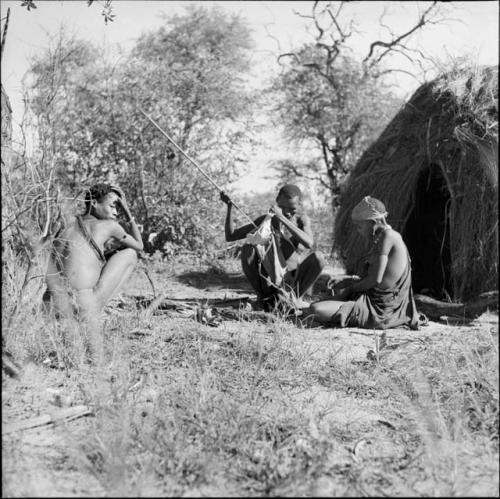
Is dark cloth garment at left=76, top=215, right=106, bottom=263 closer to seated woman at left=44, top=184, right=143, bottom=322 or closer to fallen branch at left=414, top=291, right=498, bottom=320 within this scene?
seated woman at left=44, top=184, right=143, bottom=322

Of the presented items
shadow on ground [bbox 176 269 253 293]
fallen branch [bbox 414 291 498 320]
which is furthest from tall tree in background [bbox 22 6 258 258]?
fallen branch [bbox 414 291 498 320]

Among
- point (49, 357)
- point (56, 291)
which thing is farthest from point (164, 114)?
point (49, 357)

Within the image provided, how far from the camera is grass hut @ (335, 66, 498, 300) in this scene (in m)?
7.39

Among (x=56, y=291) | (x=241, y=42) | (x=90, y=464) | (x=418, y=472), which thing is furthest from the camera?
(x=241, y=42)

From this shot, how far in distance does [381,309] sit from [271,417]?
258 cm

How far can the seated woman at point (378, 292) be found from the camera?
5.47m

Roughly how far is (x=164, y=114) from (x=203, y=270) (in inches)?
107

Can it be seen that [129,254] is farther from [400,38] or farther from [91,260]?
[400,38]

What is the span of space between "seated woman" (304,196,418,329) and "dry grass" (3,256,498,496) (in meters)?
0.87

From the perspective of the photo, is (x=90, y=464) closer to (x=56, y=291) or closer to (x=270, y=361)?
(x=270, y=361)

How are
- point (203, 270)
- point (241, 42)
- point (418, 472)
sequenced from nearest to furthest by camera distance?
point (418, 472)
point (203, 270)
point (241, 42)

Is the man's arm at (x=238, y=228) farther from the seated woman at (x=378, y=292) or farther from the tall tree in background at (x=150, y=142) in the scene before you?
the tall tree in background at (x=150, y=142)

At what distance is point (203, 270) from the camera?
377 inches

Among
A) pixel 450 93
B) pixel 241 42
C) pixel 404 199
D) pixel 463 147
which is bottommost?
pixel 404 199
